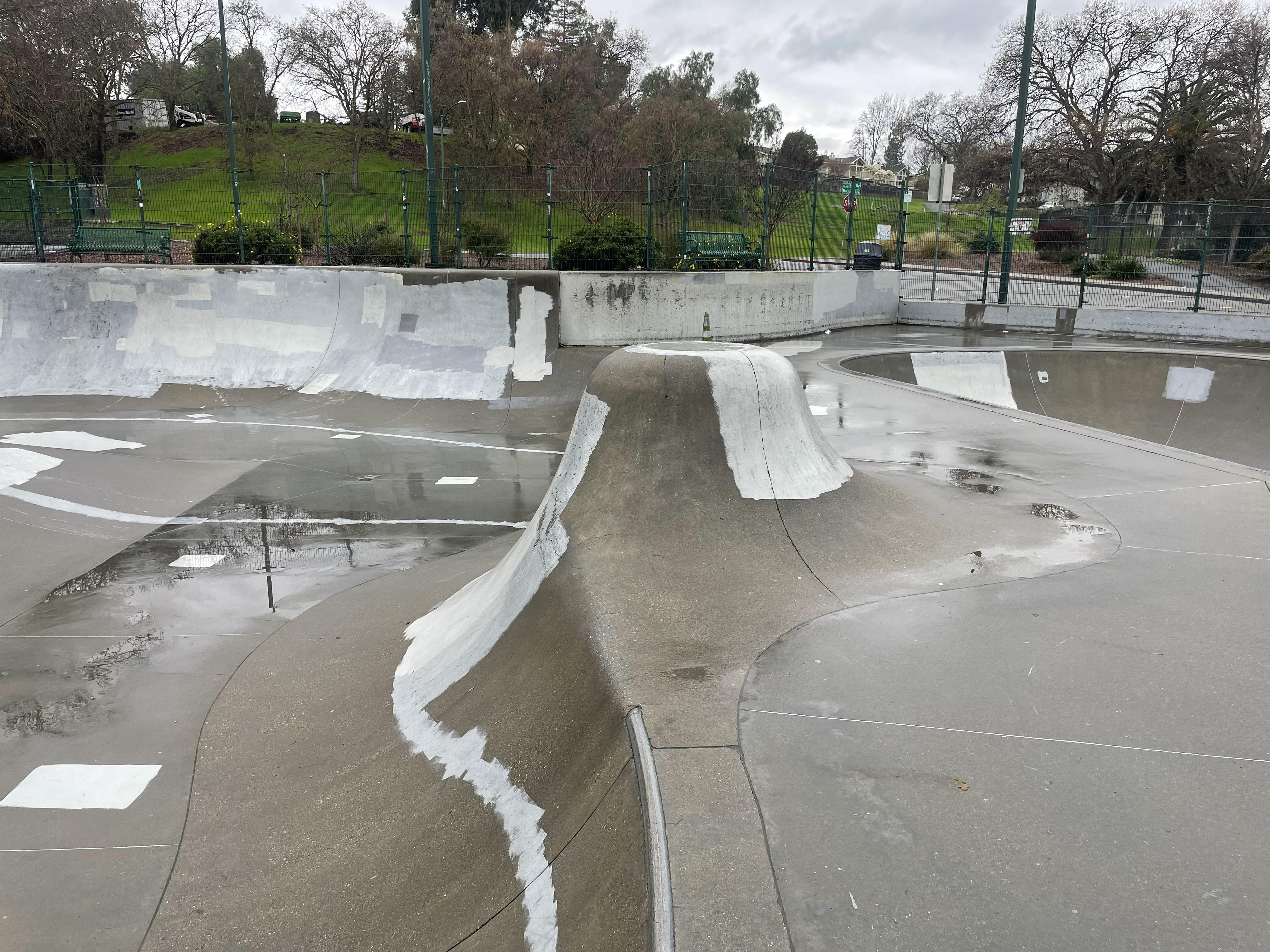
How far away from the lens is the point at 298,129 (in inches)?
2495

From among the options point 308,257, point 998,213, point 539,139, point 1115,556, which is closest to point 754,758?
point 1115,556

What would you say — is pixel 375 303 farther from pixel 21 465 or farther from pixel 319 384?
pixel 21 465

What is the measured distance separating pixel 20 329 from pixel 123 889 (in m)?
15.9

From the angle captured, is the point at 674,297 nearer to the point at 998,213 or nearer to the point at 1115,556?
the point at 1115,556

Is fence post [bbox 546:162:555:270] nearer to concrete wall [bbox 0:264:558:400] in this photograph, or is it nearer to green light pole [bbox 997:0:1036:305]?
concrete wall [bbox 0:264:558:400]

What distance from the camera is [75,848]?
4.13 metres

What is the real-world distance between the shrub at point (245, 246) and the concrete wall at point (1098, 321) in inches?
580

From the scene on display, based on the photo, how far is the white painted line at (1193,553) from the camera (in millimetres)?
A: 5340

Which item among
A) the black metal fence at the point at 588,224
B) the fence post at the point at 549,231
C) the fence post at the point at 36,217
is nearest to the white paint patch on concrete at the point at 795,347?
the black metal fence at the point at 588,224

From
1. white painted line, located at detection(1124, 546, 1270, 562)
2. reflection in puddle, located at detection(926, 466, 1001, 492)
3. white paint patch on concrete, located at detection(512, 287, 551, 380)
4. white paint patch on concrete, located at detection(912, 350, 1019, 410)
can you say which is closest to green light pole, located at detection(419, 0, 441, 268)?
white paint patch on concrete, located at detection(512, 287, 551, 380)

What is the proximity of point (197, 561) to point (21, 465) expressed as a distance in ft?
15.2

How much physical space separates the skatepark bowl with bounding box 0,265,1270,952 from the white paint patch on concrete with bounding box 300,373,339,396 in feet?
17.2

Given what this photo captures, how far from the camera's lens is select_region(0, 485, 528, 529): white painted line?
8.66 meters

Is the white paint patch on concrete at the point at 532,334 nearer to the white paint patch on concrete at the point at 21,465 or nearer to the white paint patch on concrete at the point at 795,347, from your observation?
the white paint patch on concrete at the point at 795,347
